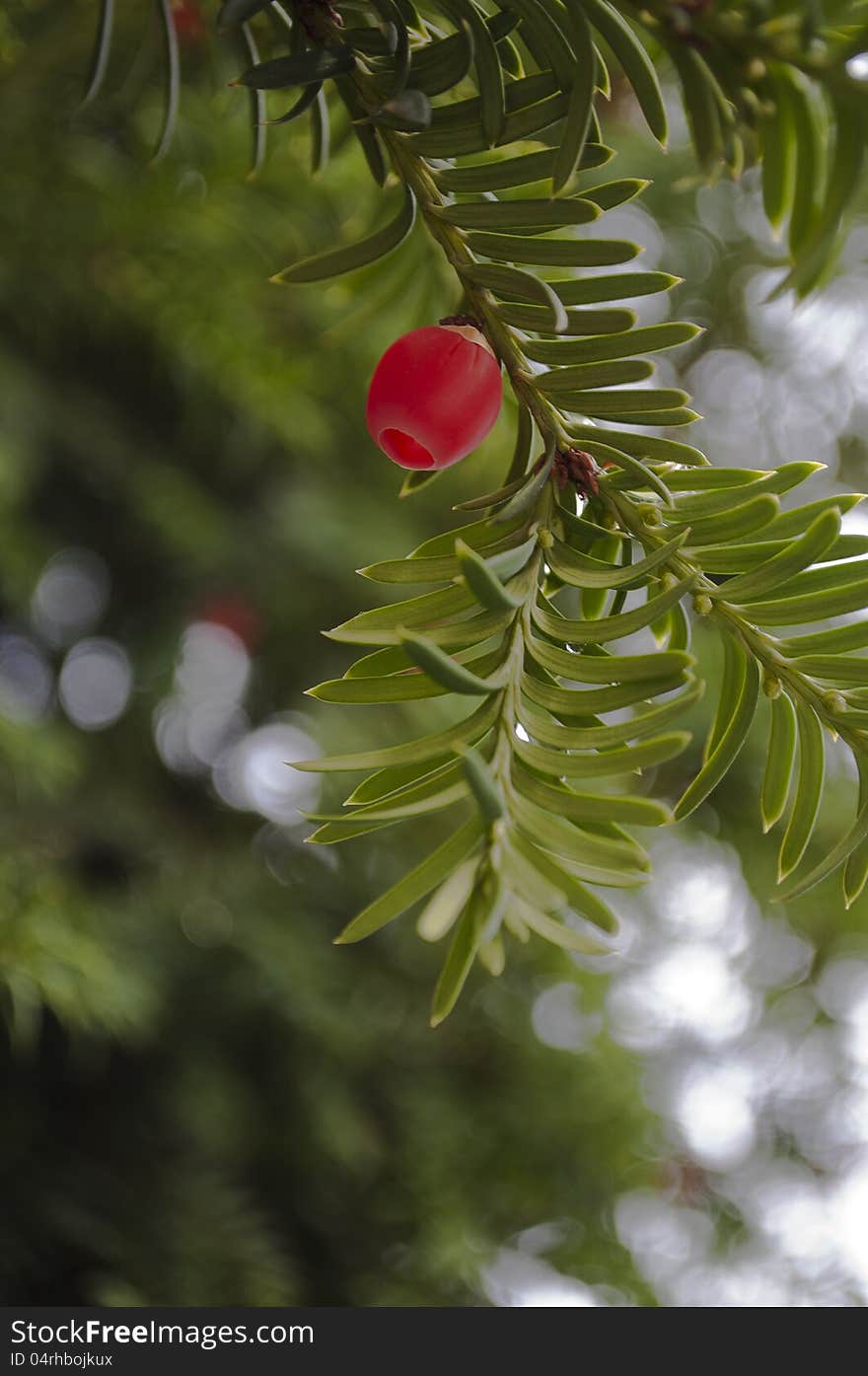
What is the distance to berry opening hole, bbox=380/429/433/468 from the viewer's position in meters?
0.33

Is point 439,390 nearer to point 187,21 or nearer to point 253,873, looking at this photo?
point 187,21

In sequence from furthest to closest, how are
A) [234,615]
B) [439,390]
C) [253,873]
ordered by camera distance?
[234,615] < [253,873] < [439,390]

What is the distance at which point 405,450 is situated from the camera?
1.11ft

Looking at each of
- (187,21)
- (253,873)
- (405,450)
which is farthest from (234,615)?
(405,450)

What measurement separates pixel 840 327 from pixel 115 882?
1.28m

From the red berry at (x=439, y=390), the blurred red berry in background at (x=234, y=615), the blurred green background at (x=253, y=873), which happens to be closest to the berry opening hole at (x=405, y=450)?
the red berry at (x=439, y=390)

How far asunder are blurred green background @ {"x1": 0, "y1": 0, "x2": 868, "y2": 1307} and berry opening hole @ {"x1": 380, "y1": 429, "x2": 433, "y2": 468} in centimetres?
39

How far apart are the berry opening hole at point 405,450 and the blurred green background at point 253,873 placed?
1.26ft

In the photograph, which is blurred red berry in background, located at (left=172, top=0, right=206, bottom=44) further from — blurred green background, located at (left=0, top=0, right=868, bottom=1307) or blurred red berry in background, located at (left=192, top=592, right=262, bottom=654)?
blurred red berry in background, located at (left=192, top=592, right=262, bottom=654)

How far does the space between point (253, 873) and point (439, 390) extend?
3.18 ft

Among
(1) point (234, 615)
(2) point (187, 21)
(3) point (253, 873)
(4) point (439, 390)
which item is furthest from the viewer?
(1) point (234, 615)

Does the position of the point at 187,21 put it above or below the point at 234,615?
above

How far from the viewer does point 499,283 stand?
1.00ft

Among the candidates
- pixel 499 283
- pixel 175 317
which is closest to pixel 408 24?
pixel 499 283
